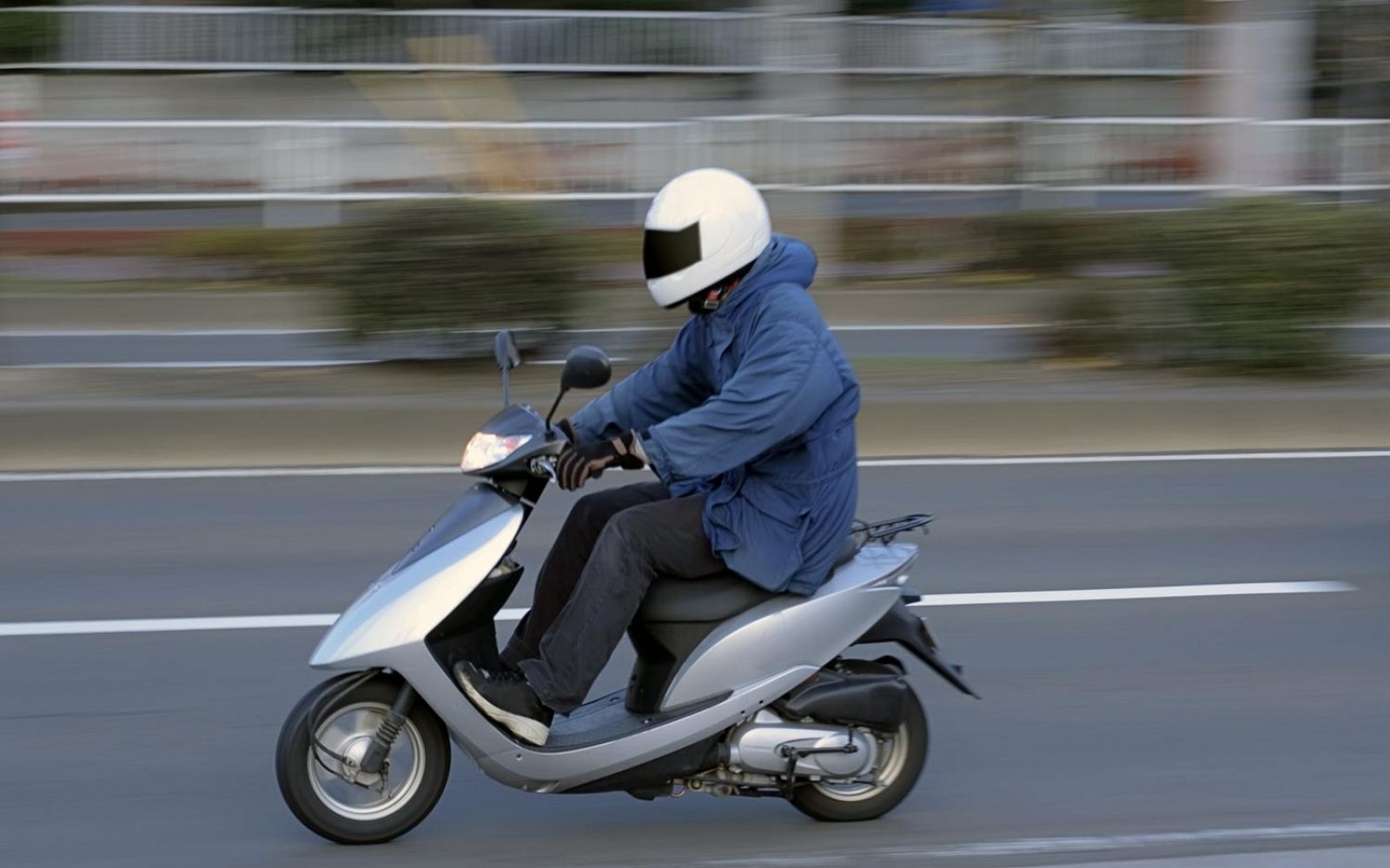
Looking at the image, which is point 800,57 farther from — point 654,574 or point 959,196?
point 654,574

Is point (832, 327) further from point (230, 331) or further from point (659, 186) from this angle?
point (230, 331)

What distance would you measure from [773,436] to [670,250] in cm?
50

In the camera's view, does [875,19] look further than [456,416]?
Yes

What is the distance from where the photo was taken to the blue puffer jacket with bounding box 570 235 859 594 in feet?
14.0

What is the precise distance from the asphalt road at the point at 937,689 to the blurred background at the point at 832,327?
2 cm

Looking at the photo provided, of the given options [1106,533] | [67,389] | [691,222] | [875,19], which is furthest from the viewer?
[875,19]

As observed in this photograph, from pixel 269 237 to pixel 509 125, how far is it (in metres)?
2.56

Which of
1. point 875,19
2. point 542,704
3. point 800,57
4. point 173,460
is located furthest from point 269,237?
point 542,704

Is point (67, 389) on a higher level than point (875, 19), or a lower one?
lower

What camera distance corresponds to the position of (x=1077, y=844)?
4.68 metres

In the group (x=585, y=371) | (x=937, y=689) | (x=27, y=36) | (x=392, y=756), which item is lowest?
(x=937, y=689)

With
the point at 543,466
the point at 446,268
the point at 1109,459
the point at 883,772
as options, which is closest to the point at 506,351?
the point at 543,466

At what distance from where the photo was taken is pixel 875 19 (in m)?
25.4

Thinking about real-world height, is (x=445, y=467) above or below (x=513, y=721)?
below
